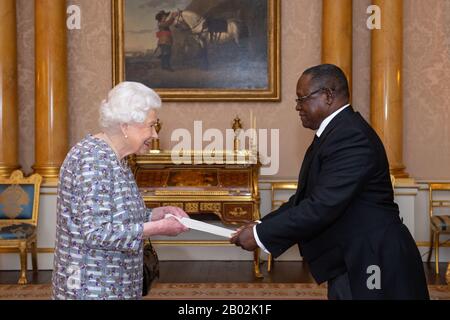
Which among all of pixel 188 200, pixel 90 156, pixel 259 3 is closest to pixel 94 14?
pixel 259 3

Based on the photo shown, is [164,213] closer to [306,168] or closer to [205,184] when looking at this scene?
[306,168]

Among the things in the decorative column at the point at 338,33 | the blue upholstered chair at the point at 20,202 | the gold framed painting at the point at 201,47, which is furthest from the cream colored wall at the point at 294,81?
the blue upholstered chair at the point at 20,202

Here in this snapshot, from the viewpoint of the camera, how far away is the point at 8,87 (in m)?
7.92

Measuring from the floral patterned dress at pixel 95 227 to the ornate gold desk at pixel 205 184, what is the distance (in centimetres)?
432

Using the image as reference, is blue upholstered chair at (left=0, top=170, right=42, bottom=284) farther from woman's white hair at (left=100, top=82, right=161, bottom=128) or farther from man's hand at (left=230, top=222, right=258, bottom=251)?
woman's white hair at (left=100, top=82, right=161, bottom=128)

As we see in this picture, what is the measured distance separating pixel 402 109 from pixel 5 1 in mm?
5067

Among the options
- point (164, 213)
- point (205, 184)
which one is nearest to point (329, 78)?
point (164, 213)

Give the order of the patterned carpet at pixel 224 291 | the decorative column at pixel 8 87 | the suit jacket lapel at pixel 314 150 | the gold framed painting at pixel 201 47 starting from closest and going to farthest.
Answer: the suit jacket lapel at pixel 314 150 < the patterned carpet at pixel 224 291 < the decorative column at pixel 8 87 < the gold framed painting at pixel 201 47

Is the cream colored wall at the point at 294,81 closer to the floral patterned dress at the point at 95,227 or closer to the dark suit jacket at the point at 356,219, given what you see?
the dark suit jacket at the point at 356,219

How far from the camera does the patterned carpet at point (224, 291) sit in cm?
630

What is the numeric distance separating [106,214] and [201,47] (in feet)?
18.7

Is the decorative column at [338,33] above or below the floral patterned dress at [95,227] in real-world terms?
above

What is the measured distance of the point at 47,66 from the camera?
799cm
